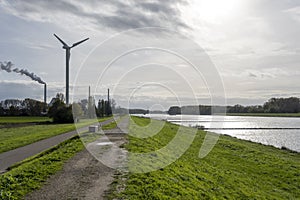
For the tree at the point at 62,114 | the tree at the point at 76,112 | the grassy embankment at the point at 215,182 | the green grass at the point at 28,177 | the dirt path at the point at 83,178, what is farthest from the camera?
the tree at the point at 62,114

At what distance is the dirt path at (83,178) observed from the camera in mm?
10156

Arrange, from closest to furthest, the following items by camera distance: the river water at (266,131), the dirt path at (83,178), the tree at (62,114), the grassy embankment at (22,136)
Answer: the dirt path at (83,178) < the grassy embankment at (22,136) < the river water at (266,131) < the tree at (62,114)

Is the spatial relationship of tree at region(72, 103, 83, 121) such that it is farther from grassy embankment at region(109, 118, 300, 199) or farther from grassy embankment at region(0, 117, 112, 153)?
grassy embankment at region(109, 118, 300, 199)

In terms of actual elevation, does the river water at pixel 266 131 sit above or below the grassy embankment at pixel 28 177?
below

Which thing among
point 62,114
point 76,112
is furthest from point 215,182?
point 62,114

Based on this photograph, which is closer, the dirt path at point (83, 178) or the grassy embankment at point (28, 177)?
the dirt path at point (83, 178)

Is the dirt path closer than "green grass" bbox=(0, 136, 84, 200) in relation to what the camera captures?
Yes

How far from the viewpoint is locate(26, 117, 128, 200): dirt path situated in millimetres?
10156

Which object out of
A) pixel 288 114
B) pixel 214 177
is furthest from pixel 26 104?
pixel 288 114

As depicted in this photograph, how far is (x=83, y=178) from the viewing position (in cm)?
1200

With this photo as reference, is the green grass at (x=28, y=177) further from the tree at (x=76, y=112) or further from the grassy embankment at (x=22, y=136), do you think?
the tree at (x=76, y=112)

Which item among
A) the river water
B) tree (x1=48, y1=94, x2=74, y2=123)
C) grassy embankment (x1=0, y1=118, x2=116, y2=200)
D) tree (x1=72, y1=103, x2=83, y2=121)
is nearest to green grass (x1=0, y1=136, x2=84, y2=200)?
grassy embankment (x1=0, y1=118, x2=116, y2=200)

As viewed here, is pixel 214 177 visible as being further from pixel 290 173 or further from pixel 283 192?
pixel 290 173

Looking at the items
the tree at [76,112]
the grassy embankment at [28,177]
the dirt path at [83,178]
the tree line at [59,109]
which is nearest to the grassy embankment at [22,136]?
the grassy embankment at [28,177]
